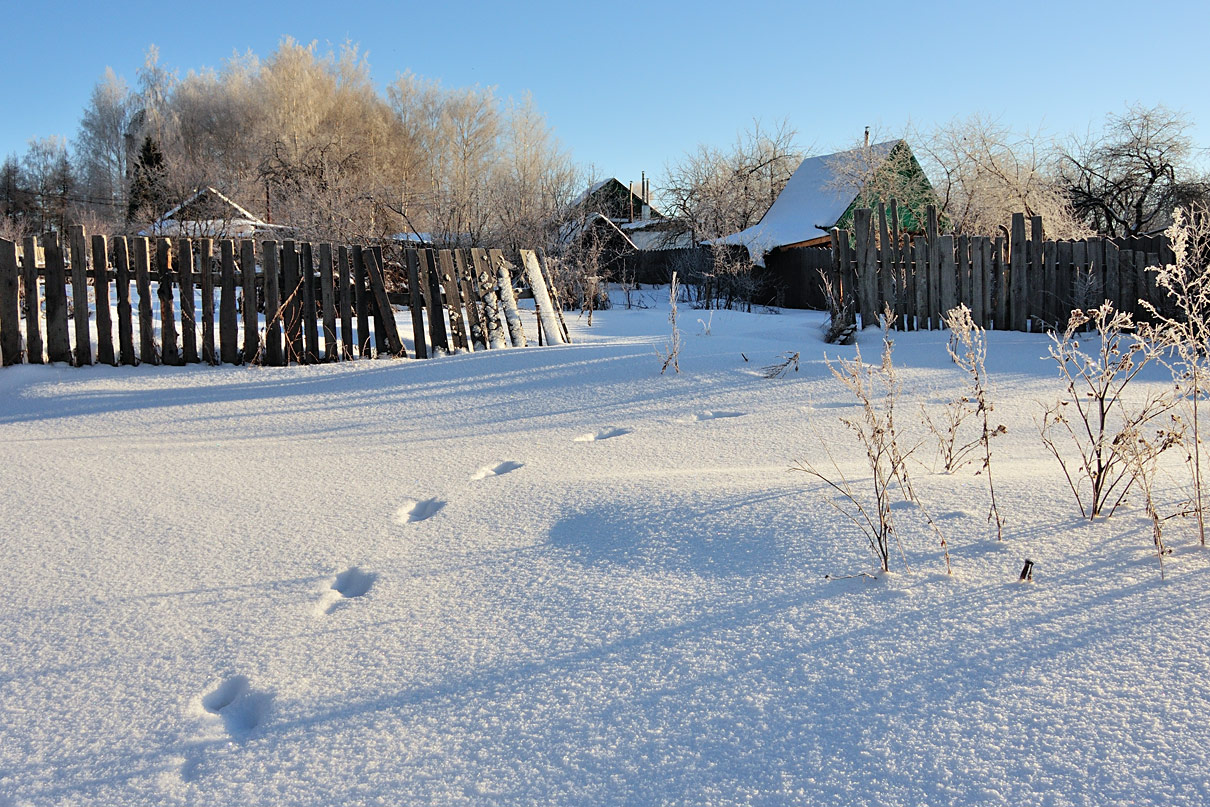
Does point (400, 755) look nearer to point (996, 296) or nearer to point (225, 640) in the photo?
point (225, 640)

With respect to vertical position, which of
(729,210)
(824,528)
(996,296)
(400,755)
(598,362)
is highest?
(729,210)

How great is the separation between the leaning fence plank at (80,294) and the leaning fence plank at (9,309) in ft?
1.33

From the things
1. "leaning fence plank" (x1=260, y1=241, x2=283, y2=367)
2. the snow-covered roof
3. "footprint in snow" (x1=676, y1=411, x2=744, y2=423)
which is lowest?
"footprint in snow" (x1=676, y1=411, x2=744, y2=423)

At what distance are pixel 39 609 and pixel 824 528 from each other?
248 cm

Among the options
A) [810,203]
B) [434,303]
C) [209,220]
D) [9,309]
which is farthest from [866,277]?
[209,220]

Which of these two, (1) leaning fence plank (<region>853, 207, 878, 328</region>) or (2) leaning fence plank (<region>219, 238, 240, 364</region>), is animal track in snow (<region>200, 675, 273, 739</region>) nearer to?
(2) leaning fence plank (<region>219, 238, 240, 364</region>)

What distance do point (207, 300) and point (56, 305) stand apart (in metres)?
1.19

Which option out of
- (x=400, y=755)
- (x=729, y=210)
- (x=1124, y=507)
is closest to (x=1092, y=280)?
(x=1124, y=507)

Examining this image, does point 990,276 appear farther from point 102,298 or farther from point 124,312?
point 102,298

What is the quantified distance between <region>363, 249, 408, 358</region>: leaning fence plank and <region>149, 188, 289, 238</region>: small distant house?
49.5 feet

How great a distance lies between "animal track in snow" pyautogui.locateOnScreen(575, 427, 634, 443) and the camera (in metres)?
4.64

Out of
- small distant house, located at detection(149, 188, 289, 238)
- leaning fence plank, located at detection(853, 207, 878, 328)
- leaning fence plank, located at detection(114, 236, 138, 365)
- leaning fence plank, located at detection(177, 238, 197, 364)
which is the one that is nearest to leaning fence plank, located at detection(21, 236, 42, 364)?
leaning fence plank, located at detection(114, 236, 138, 365)

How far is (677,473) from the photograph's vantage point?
12.1 ft

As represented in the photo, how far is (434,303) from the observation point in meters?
7.83
